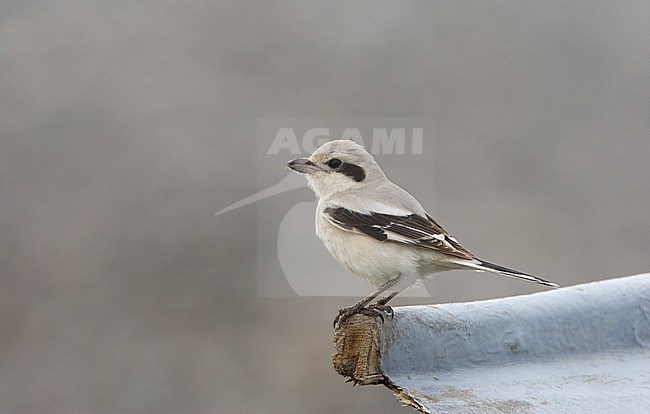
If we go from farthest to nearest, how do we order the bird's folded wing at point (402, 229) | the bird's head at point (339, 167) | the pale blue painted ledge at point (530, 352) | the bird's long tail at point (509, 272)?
the bird's head at point (339, 167) < the bird's folded wing at point (402, 229) < the bird's long tail at point (509, 272) < the pale blue painted ledge at point (530, 352)

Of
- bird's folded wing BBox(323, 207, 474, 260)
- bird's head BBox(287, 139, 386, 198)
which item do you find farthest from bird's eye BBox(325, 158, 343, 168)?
bird's folded wing BBox(323, 207, 474, 260)

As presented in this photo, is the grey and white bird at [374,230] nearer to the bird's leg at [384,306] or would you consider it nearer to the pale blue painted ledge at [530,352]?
the bird's leg at [384,306]

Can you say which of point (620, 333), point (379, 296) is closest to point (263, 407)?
point (379, 296)

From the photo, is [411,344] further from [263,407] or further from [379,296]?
[263,407]

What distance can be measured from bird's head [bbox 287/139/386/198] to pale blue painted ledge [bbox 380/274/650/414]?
453 mm

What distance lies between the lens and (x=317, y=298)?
4.24 metres

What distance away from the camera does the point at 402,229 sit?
2184mm

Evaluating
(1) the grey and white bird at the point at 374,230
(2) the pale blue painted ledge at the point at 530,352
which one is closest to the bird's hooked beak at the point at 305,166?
(1) the grey and white bird at the point at 374,230

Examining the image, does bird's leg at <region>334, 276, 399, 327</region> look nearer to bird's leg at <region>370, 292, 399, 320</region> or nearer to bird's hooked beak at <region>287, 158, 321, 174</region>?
bird's leg at <region>370, 292, 399, 320</region>

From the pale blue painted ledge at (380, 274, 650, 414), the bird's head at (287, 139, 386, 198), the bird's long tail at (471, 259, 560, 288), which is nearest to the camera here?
the pale blue painted ledge at (380, 274, 650, 414)

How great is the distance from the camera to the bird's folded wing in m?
2.16

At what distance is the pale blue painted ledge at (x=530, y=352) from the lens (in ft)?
5.71

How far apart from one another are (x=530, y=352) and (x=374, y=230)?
0.48 meters

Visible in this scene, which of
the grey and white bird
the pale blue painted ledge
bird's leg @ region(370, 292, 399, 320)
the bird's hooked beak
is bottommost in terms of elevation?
the pale blue painted ledge
